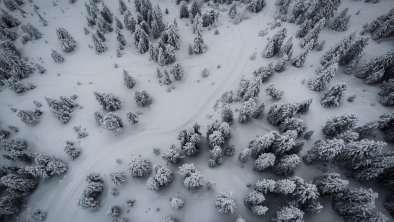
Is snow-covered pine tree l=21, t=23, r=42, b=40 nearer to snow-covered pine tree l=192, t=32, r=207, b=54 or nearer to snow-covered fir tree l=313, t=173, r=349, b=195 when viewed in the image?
snow-covered pine tree l=192, t=32, r=207, b=54

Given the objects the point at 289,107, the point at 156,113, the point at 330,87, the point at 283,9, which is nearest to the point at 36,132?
the point at 156,113

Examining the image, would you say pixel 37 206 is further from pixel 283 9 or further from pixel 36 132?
pixel 283 9

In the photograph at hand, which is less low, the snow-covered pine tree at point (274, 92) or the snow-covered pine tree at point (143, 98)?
the snow-covered pine tree at point (143, 98)

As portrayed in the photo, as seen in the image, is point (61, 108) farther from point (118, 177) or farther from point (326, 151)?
point (326, 151)

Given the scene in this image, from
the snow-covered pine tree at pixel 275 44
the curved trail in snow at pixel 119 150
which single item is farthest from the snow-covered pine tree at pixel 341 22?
the curved trail in snow at pixel 119 150

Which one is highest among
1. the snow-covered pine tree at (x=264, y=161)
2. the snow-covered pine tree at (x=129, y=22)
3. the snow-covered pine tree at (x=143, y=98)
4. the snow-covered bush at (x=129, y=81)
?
the snow-covered pine tree at (x=129, y=22)

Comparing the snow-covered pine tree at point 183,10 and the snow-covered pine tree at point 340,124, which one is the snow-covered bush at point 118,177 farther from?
the snow-covered pine tree at point 183,10
